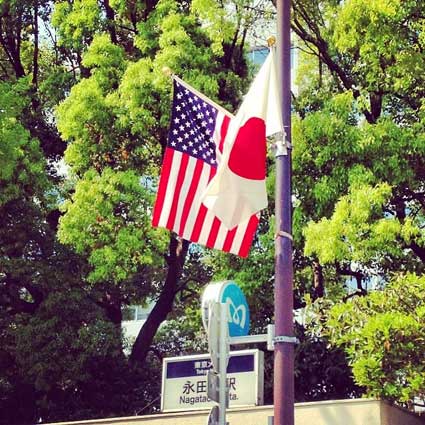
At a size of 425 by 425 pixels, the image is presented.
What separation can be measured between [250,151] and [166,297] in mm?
13892

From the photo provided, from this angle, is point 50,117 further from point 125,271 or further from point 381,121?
point 381,121

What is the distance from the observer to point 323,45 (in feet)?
65.9

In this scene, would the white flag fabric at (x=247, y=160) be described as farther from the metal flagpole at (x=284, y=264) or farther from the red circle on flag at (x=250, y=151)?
the metal flagpole at (x=284, y=264)

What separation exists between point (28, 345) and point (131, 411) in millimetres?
2831

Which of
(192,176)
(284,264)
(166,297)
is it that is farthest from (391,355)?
(166,297)

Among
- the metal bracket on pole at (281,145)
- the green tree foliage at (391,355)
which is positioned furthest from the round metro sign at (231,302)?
the green tree foliage at (391,355)

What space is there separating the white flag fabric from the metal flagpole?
176 millimetres

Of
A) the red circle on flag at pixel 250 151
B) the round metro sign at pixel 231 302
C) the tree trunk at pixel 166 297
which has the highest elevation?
the tree trunk at pixel 166 297

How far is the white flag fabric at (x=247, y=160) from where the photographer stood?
7988 millimetres

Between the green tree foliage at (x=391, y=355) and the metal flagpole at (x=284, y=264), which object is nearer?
the metal flagpole at (x=284, y=264)

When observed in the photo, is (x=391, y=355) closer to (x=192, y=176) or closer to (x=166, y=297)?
(x=192, y=176)

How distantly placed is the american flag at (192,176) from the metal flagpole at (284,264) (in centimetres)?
122

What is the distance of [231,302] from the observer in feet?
28.5

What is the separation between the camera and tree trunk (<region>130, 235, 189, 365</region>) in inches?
843
